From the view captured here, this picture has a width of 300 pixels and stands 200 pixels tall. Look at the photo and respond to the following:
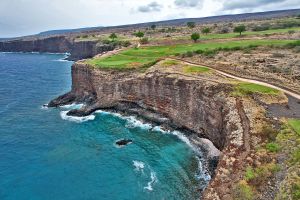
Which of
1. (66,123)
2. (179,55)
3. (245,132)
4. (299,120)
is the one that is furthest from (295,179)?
(179,55)

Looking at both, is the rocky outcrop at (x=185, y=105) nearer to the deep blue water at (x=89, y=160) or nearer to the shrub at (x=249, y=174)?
the shrub at (x=249, y=174)

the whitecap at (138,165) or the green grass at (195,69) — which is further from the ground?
the green grass at (195,69)

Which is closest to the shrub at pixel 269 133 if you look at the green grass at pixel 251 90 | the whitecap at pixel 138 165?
the green grass at pixel 251 90

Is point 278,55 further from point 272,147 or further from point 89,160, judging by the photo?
point 89,160

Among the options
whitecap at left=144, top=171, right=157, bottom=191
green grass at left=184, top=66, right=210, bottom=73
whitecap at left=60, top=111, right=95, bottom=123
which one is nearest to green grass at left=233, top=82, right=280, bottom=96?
green grass at left=184, top=66, right=210, bottom=73

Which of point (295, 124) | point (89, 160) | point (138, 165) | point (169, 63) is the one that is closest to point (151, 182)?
point (138, 165)

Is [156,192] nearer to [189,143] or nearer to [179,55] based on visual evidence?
[189,143]
